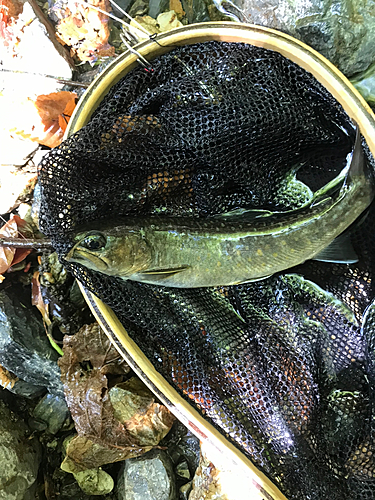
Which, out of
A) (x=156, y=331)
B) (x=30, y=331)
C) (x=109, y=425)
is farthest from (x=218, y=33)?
(x=109, y=425)

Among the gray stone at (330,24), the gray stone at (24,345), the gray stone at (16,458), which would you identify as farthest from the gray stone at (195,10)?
the gray stone at (16,458)

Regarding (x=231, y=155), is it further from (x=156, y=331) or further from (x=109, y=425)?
(x=109, y=425)

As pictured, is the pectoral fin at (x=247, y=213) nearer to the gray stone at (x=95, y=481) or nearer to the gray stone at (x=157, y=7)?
the gray stone at (x=157, y=7)

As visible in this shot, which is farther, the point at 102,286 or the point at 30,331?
the point at 30,331

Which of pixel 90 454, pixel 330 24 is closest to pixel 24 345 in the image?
pixel 90 454

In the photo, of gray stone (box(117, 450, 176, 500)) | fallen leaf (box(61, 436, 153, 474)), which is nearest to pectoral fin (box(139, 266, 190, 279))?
fallen leaf (box(61, 436, 153, 474))
